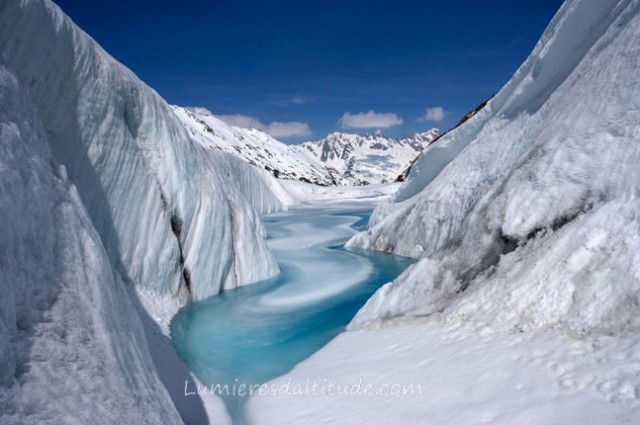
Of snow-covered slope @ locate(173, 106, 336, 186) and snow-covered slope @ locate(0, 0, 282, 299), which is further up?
snow-covered slope @ locate(173, 106, 336, 186)

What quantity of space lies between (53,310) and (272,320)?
23.5 feet

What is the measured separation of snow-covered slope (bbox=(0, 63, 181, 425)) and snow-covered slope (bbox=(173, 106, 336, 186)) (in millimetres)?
113757

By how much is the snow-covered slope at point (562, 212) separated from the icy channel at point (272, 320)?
1753 mm

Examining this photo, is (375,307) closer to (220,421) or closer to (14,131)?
(220,421)

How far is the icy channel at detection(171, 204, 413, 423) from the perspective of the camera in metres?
7.45

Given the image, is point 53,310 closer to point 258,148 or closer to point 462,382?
point 462,382

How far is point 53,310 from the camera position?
3.38m

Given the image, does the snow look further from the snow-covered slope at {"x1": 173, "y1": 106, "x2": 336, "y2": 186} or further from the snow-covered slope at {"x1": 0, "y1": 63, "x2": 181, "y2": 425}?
the snow-covered slope at {"x1": 173, "y1": 106, "x2": 336, "y2": 186}

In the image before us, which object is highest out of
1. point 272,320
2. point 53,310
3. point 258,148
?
point 258,148

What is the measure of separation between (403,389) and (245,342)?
484 centimetres

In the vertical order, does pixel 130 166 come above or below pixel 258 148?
below

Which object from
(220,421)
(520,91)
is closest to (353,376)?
(220,421)

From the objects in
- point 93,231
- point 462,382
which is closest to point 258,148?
point 93,231

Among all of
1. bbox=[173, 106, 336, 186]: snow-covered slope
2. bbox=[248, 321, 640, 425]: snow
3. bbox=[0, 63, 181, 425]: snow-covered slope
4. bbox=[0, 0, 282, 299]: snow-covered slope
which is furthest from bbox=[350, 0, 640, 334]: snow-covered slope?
bbox=[173, 106, 336, 186]: snow-covered slope
